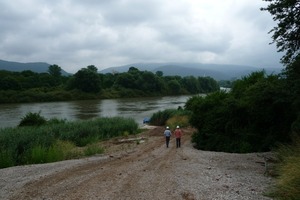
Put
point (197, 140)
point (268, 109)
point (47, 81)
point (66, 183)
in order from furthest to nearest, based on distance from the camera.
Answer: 1. point (47, 81)
2. point (197, 140)
3. point (268, 109)
4. point (66, 183)

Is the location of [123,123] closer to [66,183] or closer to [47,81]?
[66,183]

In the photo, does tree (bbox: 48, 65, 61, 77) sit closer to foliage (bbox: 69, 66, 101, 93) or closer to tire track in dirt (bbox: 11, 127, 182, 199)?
foliage (bbox: 69, 66, 101, 93)

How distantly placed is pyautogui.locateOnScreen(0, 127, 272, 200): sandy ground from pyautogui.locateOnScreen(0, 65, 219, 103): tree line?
72844mm

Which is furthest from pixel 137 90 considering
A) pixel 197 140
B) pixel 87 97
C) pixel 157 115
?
pixel 197 140

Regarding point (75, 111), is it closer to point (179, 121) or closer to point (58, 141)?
point (179, 121)

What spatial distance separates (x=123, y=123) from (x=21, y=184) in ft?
73.6

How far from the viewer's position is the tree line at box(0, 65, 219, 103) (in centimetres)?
8681

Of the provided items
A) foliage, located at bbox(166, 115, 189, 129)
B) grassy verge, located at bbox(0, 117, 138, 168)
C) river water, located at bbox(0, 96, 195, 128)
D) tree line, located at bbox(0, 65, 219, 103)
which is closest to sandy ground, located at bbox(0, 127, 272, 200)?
grassy verge, located at bbox(0, 117, 138, 168)

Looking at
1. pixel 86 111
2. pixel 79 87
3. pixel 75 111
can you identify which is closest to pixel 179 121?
pixel 86 111

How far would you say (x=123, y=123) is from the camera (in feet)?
110

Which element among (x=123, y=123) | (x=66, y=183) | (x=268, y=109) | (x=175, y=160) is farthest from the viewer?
(x=123, y=123)

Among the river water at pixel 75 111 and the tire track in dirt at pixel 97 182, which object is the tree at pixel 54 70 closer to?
the river water at pixel 75 111

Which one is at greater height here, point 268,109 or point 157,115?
point 268,109

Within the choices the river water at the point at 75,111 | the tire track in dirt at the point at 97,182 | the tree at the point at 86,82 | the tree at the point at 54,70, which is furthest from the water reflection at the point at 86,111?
the tree at the point at 54,70
